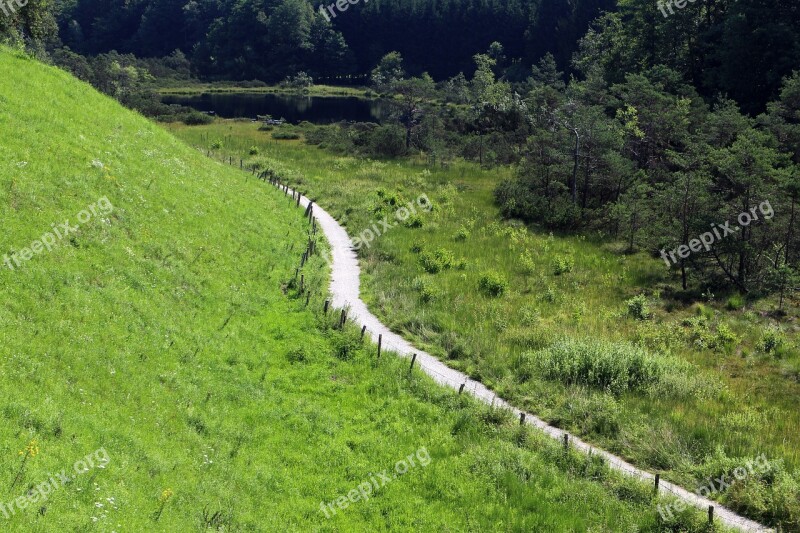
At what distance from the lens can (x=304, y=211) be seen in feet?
159

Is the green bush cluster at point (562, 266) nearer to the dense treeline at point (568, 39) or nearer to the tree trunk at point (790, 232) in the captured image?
the tree trunk at point (790, 232)

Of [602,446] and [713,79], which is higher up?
[713,79]

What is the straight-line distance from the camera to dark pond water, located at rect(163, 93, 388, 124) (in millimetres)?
127500

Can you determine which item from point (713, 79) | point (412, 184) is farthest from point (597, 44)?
point (412, 184)

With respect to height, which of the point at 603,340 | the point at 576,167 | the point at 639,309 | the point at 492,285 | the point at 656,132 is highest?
the point at 656,132

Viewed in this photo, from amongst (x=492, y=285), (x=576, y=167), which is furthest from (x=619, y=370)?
(x=576, y=167)

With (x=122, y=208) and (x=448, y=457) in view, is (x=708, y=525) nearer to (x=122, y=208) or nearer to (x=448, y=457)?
(x=448, y=457)

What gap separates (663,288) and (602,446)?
62.3 feet

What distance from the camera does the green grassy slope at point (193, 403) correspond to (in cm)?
1380

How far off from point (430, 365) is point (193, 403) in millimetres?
10534

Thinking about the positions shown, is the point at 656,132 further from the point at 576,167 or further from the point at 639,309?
the point at 639,309

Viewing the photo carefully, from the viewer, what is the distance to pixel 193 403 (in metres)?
18.1

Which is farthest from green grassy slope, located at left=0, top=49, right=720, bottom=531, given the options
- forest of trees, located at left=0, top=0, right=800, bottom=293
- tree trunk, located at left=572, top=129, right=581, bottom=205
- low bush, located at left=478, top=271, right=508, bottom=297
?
tree trunk, located at left=572, top=129, right=581, bottom=205

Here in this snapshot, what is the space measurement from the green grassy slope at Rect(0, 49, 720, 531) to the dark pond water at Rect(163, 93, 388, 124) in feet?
323
